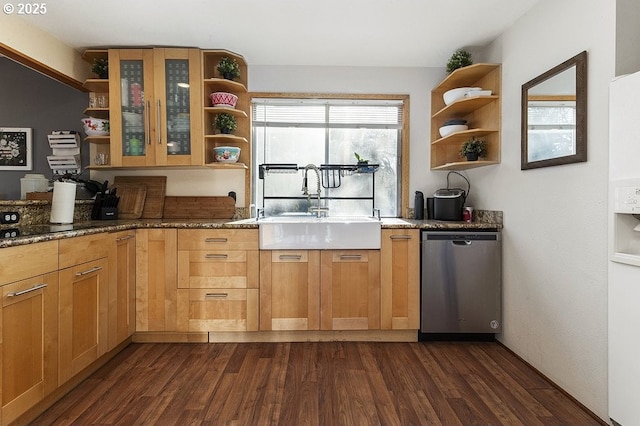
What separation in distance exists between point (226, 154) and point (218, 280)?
41.4 inches

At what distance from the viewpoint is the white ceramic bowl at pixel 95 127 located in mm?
2805

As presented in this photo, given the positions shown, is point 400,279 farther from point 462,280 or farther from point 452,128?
point 452,128

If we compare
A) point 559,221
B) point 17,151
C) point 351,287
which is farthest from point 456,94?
point 17,151

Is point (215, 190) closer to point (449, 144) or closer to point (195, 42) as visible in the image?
point (195, 42)

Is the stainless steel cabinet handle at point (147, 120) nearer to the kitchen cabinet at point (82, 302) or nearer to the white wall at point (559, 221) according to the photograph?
the kitchen cabinet at point (82, 302)

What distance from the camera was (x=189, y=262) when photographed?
253 centimetres

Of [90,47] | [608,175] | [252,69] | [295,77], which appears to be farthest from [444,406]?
[90,47]

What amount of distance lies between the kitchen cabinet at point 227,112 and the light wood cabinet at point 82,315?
1203mm

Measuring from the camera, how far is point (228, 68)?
2.80 metres

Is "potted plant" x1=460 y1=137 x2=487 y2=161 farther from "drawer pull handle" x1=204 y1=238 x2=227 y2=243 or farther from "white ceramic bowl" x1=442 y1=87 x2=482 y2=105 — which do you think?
"drawer pull handle" x1=204 y1=238 x2=227 y2=243

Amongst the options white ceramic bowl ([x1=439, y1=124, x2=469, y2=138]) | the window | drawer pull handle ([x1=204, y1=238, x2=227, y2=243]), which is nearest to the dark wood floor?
drawer pull handle ([x1=204, y1=238, x2=227, y2=243])

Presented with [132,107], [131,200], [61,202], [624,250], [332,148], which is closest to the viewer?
[624,250]

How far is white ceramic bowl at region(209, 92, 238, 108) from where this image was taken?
9.20 ft

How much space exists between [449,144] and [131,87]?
9.11ft
